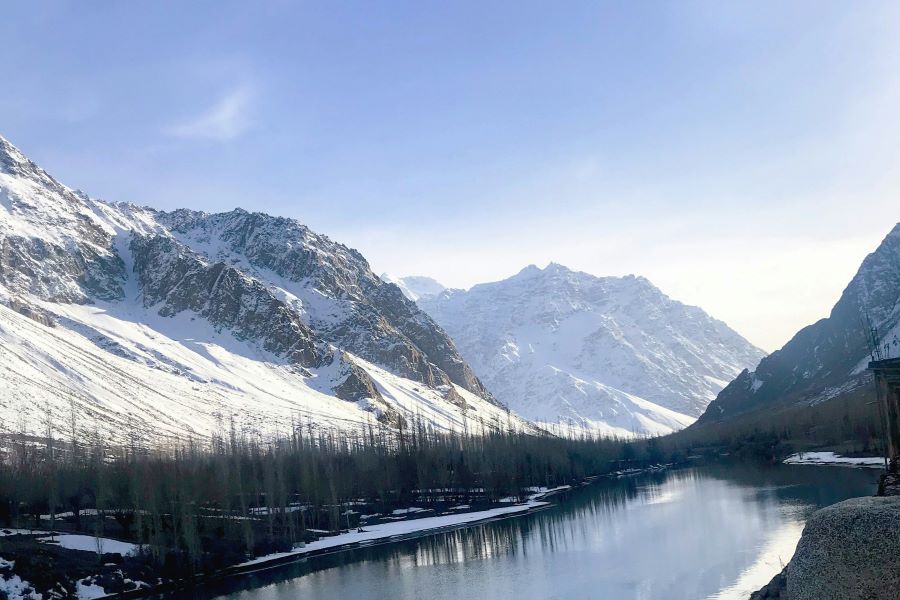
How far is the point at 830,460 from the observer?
115m

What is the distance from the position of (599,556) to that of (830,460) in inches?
2858

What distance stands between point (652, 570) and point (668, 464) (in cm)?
14440

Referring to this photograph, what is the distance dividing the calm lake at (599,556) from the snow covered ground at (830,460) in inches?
213

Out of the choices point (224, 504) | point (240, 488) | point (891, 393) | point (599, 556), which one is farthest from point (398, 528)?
point (891, 393)

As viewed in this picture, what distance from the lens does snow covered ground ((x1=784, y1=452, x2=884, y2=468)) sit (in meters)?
100

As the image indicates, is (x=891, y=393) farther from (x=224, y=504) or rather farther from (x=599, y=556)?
(x=224, y=504)

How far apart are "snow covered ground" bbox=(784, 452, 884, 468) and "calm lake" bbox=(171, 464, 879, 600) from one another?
5.41m

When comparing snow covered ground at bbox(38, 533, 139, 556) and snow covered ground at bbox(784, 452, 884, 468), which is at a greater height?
snow covered ground at bbox(38, 533, 139, 556)

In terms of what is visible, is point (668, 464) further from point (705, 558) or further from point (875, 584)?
point (875, 584)

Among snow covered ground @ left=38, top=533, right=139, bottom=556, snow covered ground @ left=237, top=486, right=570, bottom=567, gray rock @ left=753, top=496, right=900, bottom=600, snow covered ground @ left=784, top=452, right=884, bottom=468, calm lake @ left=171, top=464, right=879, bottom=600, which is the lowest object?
calm lake @ left=171, top=464, right=879, bottom=600

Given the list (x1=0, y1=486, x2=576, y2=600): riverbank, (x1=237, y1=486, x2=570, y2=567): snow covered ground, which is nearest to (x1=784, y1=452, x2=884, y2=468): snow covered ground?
(x1=237, y1=486, x2=570, y2=567): snow covered ground

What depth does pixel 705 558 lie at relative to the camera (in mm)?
52469

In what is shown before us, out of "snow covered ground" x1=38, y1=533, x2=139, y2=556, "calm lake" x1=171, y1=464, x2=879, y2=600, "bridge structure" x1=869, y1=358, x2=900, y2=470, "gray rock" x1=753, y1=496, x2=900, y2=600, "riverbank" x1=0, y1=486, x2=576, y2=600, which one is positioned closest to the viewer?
"gray rock" x1=753, y1=496, x2=900, y2=600

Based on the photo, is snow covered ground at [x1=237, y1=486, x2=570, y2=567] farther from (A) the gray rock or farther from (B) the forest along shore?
(A) the gray rock
